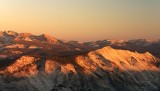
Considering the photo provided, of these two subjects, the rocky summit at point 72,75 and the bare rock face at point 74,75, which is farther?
the rocky summit at point 72,75

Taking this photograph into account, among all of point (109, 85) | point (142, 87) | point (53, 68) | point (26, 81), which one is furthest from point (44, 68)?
point (142, 87)

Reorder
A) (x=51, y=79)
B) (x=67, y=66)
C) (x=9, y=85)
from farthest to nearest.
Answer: (x=67, y=66) → (x=51, y=79) → (x=9, y=85)

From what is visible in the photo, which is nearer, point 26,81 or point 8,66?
point 26,81

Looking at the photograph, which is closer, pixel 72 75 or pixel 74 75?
pixel 72 75

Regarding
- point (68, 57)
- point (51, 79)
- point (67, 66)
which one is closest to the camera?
point (51, 79)

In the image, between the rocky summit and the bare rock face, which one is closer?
the bare rock face

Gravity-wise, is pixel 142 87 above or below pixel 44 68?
below

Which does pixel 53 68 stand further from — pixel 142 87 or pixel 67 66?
pixel 142 87
